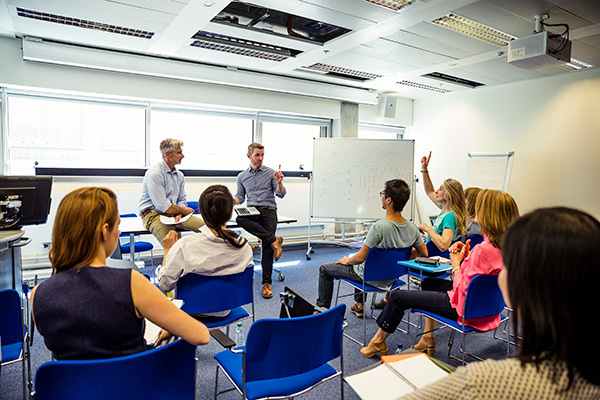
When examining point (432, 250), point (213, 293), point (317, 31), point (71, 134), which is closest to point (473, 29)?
point (317, 31)

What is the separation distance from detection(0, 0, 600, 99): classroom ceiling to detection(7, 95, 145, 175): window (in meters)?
0.89

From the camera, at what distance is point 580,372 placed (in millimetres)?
697

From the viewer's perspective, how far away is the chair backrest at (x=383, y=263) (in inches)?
114

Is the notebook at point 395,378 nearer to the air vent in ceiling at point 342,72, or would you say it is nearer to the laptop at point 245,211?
the laptop at point 245,211

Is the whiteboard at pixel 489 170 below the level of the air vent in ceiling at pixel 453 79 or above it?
below

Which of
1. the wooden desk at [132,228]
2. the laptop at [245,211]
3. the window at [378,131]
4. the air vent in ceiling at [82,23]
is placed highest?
the air vent in ceiling at [82,23]

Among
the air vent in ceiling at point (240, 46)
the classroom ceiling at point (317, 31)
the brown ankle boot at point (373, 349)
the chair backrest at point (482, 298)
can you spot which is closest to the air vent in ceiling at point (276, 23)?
the classroom ceiling at point (317, 31)

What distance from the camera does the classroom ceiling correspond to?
11.1ft

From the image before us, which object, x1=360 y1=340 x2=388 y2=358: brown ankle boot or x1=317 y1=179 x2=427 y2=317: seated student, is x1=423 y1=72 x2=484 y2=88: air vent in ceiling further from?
x1=360 y1=340 x2=388 y2=358: brown ankle boot

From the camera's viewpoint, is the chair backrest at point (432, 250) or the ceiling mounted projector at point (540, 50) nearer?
the chair backrest at point (432, 250)

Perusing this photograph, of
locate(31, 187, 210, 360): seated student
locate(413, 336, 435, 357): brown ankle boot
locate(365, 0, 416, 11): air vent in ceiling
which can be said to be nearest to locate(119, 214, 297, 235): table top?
locate(413, 336, 435, 357): brown ankle boot

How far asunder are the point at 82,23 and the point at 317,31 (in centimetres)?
242

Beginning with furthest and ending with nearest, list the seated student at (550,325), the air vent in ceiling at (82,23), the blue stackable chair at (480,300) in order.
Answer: the air vent in ceiling at (82,23), the blue stackable chair at (480,300), the seated student at (550,325)

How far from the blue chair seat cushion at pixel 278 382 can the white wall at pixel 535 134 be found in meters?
4.24
